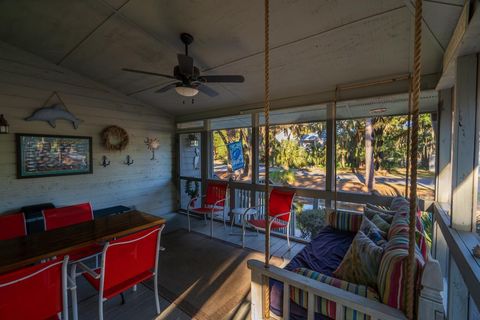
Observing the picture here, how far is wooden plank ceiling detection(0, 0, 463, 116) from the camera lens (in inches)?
73.4

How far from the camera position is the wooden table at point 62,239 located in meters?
1.52

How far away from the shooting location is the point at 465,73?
1.62 metres

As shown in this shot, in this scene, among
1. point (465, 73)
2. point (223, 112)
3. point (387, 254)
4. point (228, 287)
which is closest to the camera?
point (387, 254)

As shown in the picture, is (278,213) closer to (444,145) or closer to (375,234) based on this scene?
(375,234)

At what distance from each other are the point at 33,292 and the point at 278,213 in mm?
2816

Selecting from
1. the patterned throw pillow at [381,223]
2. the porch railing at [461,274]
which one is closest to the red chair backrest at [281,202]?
the patterned throw pillow at [381,223]

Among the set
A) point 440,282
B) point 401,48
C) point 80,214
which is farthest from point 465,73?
point 80,214

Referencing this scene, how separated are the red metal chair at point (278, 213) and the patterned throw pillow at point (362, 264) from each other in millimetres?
1677

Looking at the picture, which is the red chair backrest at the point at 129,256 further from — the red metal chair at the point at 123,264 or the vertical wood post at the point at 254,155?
the vertical wood post at the point at 254,155

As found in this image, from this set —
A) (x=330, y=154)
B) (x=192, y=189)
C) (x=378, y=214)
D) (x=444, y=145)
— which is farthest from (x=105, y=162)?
(x=444, y=145)

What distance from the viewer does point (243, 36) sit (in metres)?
2.30

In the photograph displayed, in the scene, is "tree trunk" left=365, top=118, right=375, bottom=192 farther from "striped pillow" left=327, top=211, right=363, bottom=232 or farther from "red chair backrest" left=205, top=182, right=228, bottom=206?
"red chair backrest" left=205, top=182, right=228, bottom=206

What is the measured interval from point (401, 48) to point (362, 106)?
93 cm

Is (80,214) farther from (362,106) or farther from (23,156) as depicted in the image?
(362,106)
